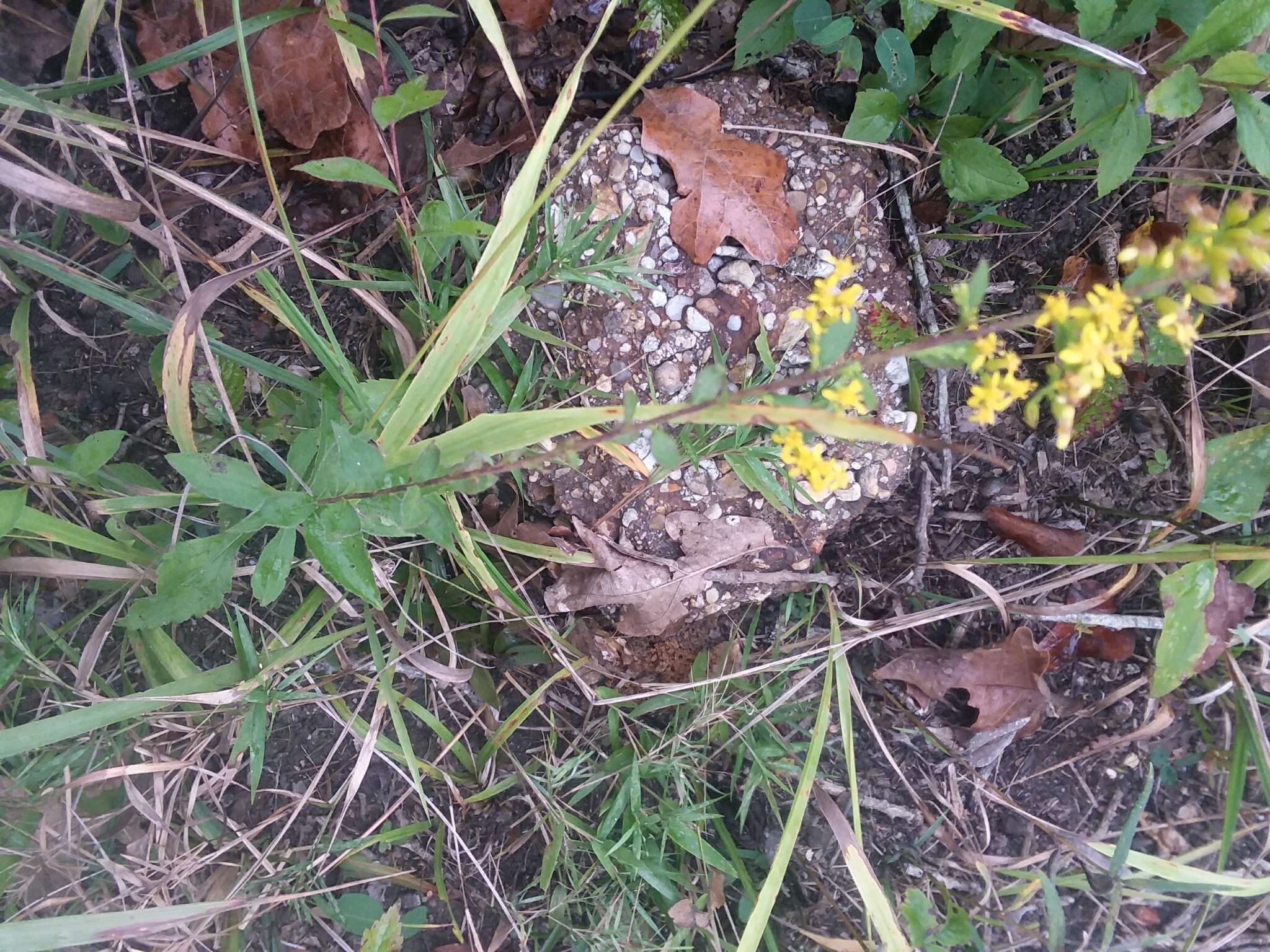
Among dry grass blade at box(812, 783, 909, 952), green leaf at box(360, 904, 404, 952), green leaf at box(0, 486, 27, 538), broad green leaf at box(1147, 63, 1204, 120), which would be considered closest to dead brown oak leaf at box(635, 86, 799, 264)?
broad green leaf at box(1147, 63, 1204, 120)

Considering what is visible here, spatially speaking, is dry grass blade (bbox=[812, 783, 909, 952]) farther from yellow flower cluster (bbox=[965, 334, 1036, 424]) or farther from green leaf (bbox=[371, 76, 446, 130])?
green leaf (bbox=[371, 76, 446, 130])

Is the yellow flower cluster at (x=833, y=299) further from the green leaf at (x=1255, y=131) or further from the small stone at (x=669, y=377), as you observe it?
the green leaf at (x=1255, y=131)

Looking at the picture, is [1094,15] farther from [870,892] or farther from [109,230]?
[109,230]

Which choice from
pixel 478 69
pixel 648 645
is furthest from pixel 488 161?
pixel 648 645

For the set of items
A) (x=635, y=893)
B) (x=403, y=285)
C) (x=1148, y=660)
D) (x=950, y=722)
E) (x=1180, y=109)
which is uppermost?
(x=1180, y=109)

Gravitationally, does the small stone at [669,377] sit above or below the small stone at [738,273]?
below

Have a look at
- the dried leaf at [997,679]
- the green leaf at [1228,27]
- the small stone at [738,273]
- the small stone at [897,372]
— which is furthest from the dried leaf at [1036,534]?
the green leaf at [1228,27]

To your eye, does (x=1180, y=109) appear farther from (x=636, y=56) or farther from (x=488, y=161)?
(x=488, y=161)
